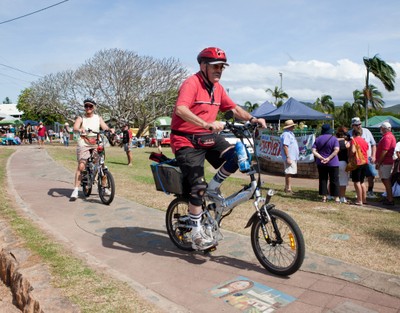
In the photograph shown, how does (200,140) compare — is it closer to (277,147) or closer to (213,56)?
(213,56)

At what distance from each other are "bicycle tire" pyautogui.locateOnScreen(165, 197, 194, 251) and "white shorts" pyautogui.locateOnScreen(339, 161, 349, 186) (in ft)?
16.2

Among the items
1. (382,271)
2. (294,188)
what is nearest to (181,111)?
(382,271)

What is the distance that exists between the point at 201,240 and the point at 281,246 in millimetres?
833

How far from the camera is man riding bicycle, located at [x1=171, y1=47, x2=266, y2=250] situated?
3.78 metres

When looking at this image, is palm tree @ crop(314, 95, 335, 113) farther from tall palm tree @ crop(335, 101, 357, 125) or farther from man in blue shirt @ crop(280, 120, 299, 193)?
man in blue shirt @ crop(280, 120, 299, 193)

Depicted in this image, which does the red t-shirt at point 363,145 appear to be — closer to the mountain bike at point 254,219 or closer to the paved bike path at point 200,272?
the paved bike path at point 200,272

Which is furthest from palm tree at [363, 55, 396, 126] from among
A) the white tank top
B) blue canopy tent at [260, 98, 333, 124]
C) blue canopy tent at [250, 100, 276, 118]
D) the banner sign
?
the white tank top

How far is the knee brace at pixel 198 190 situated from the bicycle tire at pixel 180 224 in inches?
14.8

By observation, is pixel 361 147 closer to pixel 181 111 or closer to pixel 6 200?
pixel 181 111

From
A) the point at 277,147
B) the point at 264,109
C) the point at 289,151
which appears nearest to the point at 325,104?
the point at 264,109

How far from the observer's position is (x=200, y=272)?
3752 millimetres

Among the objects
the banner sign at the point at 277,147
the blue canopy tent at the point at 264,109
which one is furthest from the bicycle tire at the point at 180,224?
the blue canopy tent at the point at 264,109

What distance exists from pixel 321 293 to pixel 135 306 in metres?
1.57

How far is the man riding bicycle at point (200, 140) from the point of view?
12.4 feet
